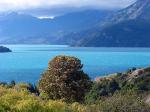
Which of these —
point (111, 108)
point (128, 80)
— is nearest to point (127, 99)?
point (111, 108)

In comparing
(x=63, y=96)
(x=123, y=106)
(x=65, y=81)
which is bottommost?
(x=63, y=96)

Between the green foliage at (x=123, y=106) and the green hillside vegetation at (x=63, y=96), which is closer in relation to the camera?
the green hillside vegetation at (x=63, y=96)

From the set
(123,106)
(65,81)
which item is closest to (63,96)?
(65,81)

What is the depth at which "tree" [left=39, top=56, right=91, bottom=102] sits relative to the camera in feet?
125

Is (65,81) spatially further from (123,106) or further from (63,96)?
(123,106)

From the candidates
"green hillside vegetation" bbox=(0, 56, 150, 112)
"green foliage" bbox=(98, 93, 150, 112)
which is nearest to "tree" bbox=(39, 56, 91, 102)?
"green hillside vegetation" bbox=(0, 56, 150, 112)

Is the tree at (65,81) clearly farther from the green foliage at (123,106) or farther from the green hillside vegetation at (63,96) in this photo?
the green foliage at (123,106)

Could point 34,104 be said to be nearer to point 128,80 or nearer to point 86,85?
point 86,85

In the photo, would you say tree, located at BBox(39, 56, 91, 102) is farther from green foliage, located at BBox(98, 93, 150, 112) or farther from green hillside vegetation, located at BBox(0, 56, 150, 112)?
green foliage, located at BBox(98, 93, 150, 112)

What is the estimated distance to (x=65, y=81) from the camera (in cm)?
3847

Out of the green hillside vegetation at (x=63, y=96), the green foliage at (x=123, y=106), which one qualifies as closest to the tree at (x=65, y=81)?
the green hillside vegetation at (x=63, y=96)

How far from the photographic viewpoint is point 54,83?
1503 inches

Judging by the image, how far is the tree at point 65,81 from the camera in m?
38.1

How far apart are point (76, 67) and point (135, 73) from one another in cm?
5697
